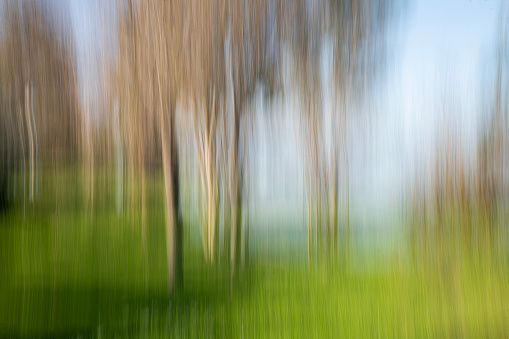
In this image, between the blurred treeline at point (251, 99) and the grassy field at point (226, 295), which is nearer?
the grassy field at point (226, 295)

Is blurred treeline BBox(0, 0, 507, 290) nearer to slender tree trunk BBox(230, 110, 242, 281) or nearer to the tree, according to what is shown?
slender tree trunk BBox(230, 110, 242, 281)

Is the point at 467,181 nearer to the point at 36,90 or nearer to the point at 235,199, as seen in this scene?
the point at 235,199

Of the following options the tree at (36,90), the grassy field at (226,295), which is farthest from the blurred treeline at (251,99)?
the tree at (36,90)

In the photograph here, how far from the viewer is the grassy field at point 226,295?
265cm

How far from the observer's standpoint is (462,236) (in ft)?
9.61

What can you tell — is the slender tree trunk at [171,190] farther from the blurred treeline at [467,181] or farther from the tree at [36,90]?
the blurred treeline at [467,181]

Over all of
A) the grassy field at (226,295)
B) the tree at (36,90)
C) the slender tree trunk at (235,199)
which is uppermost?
the tree at (36,90)

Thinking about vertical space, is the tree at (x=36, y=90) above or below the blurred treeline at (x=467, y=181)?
above

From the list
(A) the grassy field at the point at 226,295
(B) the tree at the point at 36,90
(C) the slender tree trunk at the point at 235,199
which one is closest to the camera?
(A) the grassy field at the point at 226,295

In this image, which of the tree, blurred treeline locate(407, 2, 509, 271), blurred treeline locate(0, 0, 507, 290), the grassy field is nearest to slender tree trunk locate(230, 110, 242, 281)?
blurred treeline locate(0, 0, 507, 290)

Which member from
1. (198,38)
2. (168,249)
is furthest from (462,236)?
(198,38)

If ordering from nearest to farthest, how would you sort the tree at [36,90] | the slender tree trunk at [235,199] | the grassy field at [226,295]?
1. the grassy field at [226,295]
2. the slender tree trunk at [235,199]
3. the tree at [36,90]

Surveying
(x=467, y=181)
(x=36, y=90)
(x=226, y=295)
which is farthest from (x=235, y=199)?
(x=36, y=90)

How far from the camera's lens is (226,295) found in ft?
9.16
